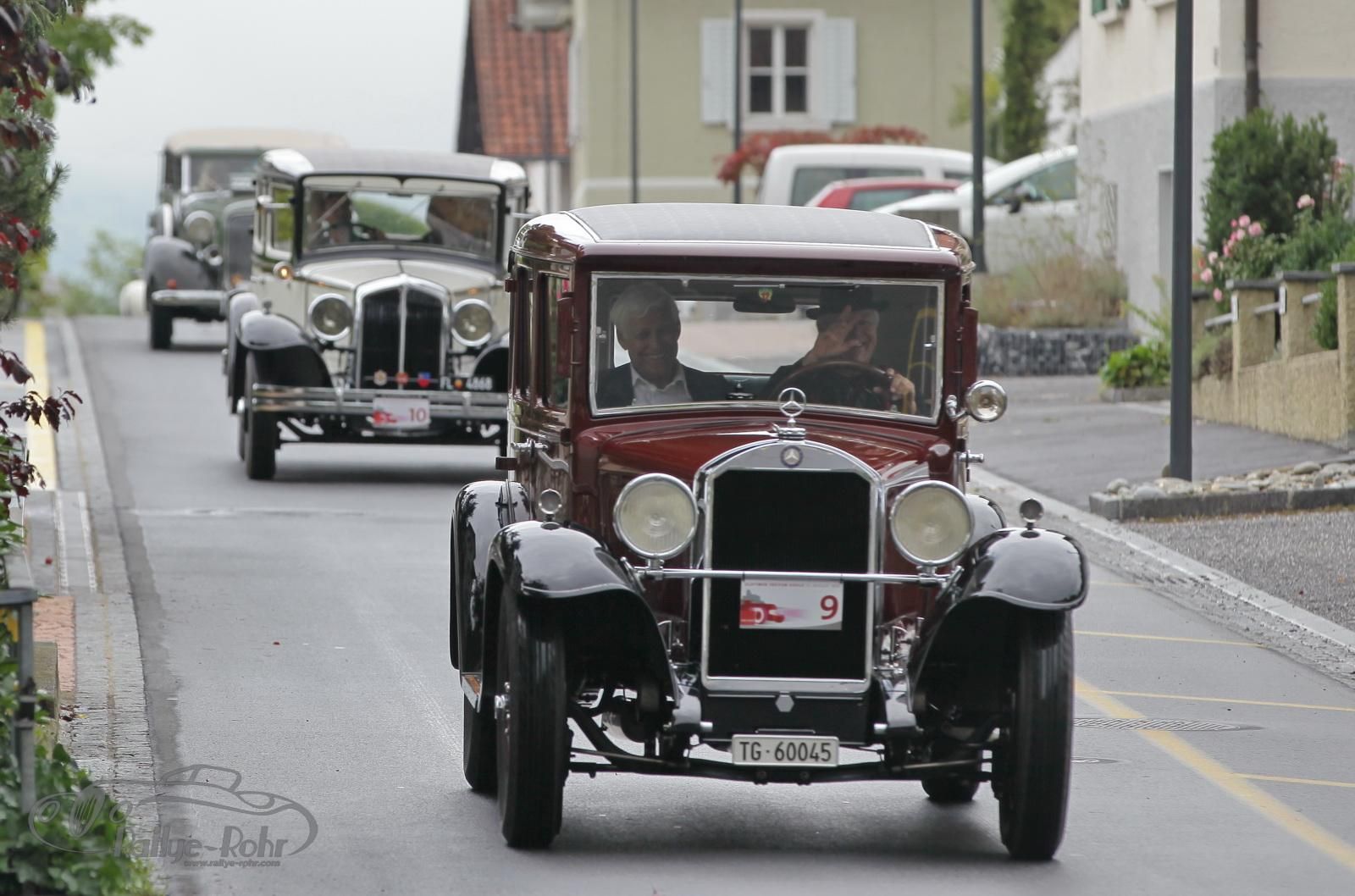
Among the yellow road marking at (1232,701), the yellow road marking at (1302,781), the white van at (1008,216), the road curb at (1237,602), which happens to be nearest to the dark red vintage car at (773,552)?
the yellow road marking at (1302,781)

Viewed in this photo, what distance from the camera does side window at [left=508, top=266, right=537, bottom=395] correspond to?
8523mm

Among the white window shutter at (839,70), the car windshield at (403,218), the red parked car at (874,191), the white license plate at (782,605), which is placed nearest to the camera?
the white license plate at (782,605)

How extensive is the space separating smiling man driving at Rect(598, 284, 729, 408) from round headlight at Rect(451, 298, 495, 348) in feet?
34.9

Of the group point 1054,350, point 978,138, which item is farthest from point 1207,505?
point 978,138

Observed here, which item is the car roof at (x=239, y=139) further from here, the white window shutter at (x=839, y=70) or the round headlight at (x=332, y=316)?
the round headlight at (x=332, y=316)

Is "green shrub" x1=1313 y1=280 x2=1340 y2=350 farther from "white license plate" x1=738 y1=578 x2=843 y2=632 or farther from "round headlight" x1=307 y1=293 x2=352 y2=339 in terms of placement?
"white license plate" x1=738 y1=578 x2=843 y2=632

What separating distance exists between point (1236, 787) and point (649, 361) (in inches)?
102

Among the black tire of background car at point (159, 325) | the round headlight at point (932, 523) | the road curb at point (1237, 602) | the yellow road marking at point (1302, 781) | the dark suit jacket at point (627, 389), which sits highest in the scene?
the black tire of background car at point (159, 325)

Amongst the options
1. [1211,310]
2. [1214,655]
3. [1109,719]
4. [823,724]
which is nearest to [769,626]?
[823,724]

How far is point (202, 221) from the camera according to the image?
87.9 feet

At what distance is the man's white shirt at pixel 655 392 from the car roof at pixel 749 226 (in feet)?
1.45

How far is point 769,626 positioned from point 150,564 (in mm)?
7569

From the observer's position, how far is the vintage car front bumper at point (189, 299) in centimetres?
3064

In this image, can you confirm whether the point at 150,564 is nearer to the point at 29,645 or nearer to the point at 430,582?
the point at 430,582
